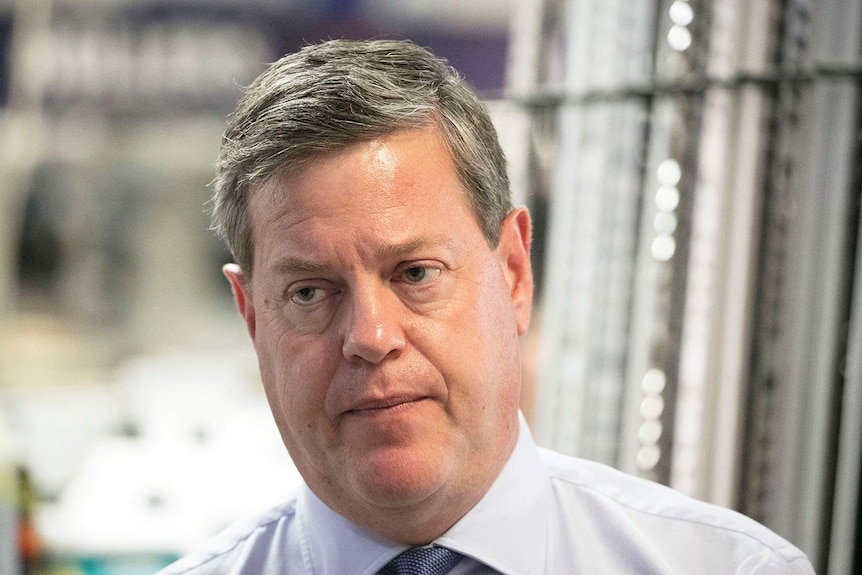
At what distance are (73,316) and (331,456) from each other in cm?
540

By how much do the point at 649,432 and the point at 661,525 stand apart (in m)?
0.44

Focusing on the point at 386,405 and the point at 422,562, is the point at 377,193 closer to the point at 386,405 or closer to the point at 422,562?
the point at 386,405

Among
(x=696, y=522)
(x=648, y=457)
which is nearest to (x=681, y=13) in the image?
(x=648, y=457)

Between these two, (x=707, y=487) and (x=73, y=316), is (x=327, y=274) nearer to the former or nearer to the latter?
(x=707, y=487)

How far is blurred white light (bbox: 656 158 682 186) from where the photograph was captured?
1.69 m

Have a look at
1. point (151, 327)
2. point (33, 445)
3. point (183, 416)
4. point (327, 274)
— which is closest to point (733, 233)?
point (327, 274)

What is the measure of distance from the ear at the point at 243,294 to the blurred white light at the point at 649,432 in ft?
2.42

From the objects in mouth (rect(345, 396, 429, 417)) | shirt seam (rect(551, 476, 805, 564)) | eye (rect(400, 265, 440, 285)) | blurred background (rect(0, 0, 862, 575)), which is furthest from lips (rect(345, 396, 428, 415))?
blurred background (rect(0, 0, 862, 575))

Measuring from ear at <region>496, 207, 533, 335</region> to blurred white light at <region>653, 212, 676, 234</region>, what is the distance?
1.43 ft

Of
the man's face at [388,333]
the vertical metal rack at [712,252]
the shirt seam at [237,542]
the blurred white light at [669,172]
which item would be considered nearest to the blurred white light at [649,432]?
the vertical metal rack at [712,252]

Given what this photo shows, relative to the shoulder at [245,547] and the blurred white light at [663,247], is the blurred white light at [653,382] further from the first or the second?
the shoulder at [245,547]

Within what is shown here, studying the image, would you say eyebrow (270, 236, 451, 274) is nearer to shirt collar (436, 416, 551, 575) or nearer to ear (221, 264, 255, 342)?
ear (221, 264, 255, 342)

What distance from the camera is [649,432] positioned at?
1734mm

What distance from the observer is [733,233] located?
161 cm
